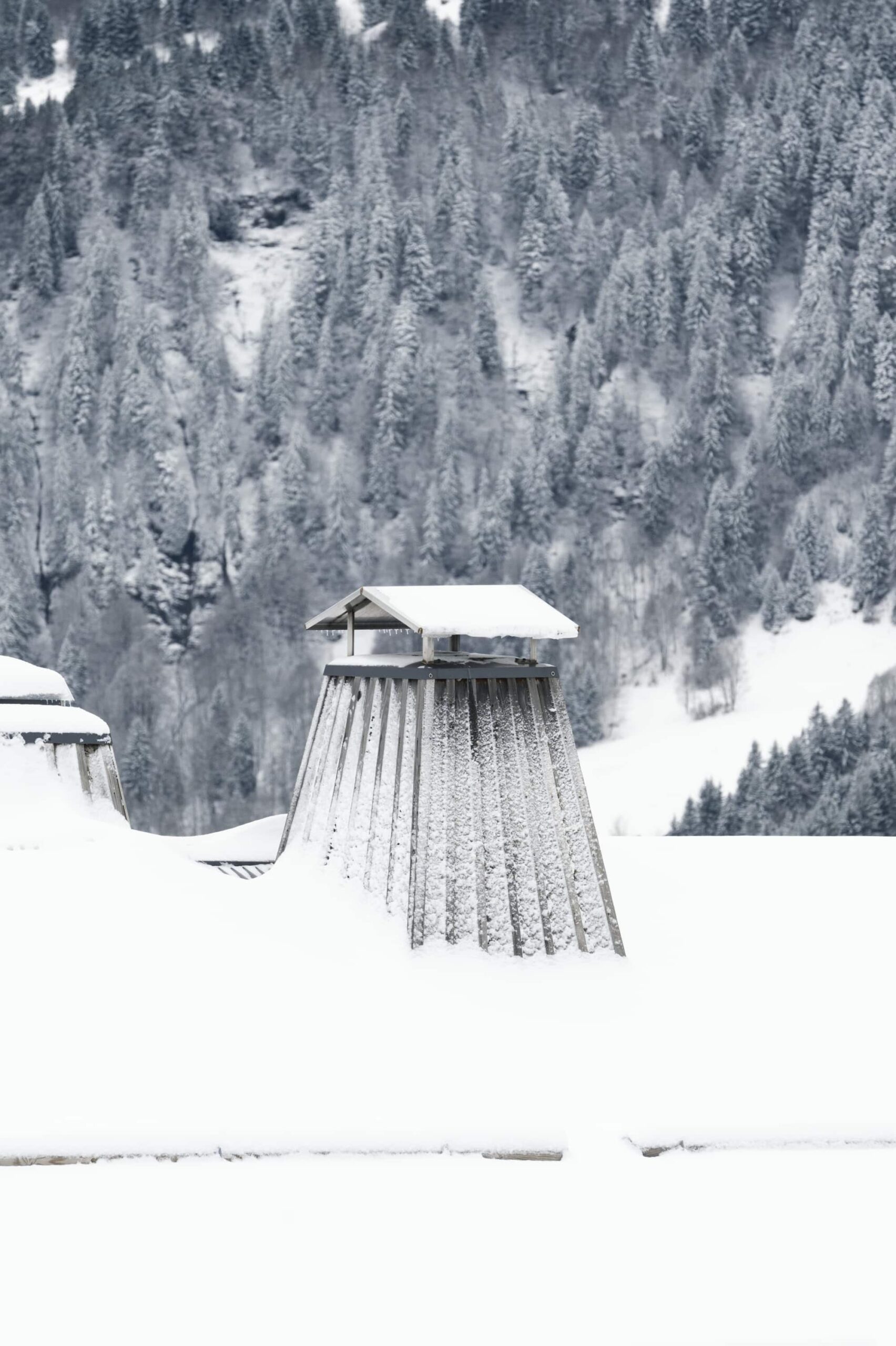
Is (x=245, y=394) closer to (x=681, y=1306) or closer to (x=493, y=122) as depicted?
(x=493, y=122)

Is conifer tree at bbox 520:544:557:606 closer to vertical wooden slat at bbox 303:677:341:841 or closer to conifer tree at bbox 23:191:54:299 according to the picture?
conifer tree at bbox 23:191:54:299

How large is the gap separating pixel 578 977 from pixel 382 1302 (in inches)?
133

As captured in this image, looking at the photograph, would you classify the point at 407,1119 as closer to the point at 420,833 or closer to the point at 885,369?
the point at 420,833

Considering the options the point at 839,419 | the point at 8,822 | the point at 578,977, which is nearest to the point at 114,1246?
the point at 578,977

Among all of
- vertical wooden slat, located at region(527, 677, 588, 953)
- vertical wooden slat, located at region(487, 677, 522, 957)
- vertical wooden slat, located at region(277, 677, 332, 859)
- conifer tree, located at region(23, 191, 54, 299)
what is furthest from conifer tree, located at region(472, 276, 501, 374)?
vertical wooden slat, located at region(487, 677, 522, 957)

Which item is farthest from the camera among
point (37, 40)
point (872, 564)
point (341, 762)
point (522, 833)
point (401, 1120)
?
point (37, 40)

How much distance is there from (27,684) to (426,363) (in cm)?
6775

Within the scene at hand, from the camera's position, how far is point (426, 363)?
7606 cm

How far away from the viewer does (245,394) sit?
76.4m

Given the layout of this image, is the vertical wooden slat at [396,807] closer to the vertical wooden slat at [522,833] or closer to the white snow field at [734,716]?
the vertical wooden slat at [522,833]

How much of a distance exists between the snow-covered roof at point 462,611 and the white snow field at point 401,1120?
2006 millimetres

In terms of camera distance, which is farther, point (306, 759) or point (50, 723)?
point (50, 723)

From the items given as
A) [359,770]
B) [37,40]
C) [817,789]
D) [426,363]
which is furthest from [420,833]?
[37,40]

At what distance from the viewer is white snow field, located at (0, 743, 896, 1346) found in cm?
562
